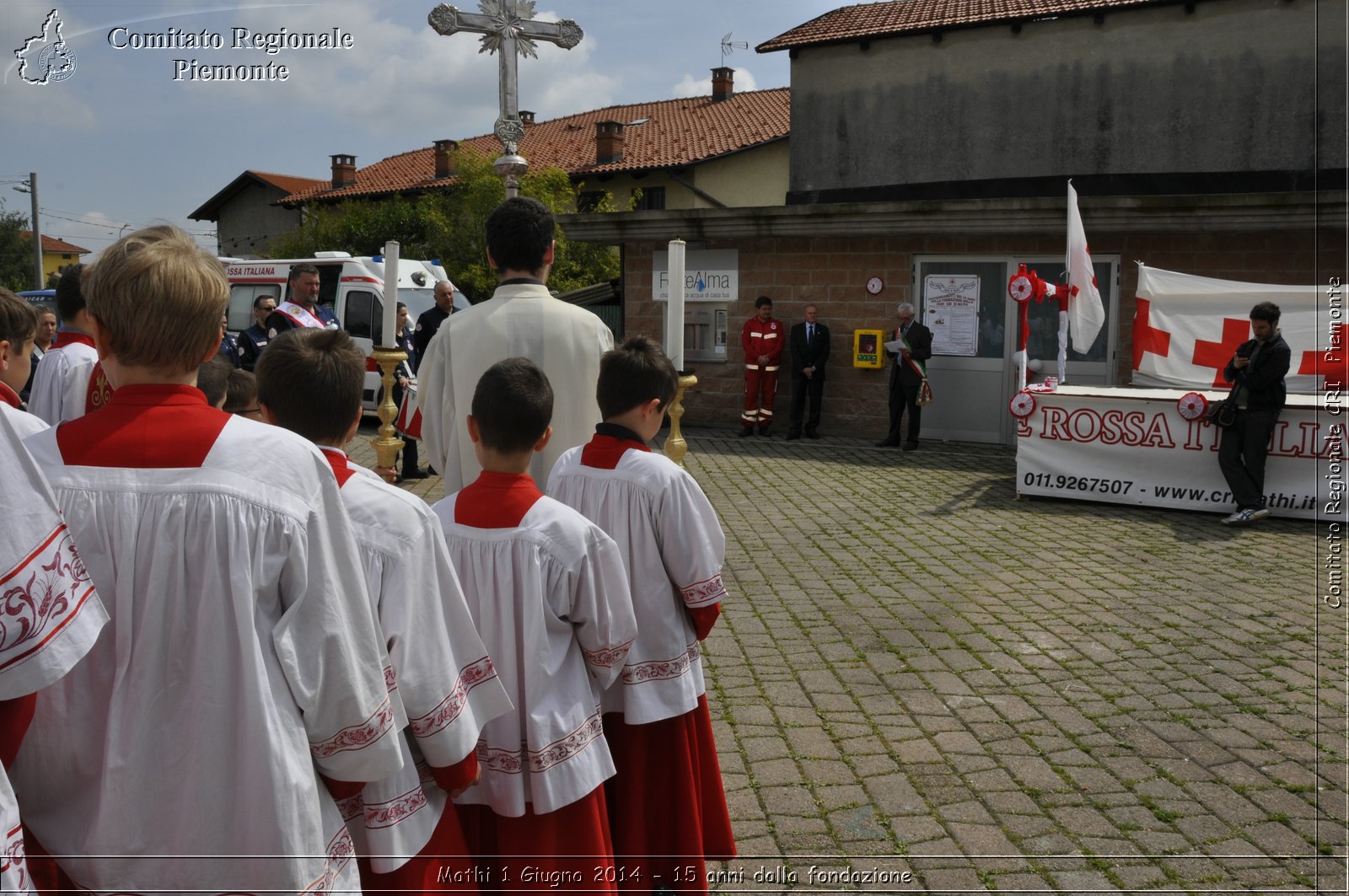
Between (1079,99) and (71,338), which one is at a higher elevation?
(1079,99)

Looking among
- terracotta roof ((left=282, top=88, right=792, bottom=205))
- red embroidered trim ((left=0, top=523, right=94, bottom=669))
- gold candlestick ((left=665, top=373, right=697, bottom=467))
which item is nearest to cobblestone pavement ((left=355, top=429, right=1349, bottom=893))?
gold candlestick ((left=665, top=373, right=697, bottom=467))

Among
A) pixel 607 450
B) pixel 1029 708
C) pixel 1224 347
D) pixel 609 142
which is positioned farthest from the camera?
pixel 609 142

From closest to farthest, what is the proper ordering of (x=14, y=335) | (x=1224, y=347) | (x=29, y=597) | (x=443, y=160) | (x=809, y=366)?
(x=29, y=597) → (x=14, y=335) → (x=1224, y=347) → (x=809, y=366) → (x=443, y=160)

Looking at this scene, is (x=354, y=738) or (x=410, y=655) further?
(x=410, y=655)

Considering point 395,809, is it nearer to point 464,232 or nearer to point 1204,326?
point 1204,326

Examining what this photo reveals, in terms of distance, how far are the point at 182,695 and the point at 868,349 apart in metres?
13.9

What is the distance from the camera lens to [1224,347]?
11.5 m

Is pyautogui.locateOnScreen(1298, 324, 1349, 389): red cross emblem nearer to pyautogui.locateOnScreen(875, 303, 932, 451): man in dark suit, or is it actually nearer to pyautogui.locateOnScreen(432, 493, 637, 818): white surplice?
pyautogui.locateOnScreen(875, 303, 932, 451): man in dark suit

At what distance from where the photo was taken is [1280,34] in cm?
1714

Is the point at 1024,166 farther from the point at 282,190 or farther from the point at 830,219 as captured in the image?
the point at 282,190

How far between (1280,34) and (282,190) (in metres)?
36.2

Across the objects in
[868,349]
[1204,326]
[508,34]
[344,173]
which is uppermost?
[344,173]

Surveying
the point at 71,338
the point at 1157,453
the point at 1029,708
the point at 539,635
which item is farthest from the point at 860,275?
the point at 539,635

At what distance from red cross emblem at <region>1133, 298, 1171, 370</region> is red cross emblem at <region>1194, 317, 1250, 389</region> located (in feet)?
1.20
